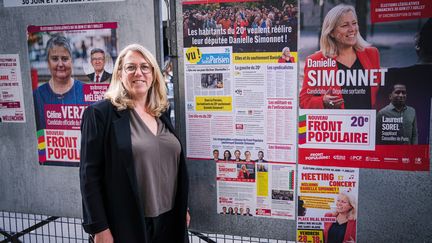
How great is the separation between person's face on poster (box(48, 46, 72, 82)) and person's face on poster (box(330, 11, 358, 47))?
6.67 ft

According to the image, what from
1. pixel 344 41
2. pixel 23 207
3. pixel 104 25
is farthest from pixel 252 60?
pixel 23 207

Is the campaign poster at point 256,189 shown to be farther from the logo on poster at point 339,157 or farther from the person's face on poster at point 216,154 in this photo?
the logo on poster at point 339,157

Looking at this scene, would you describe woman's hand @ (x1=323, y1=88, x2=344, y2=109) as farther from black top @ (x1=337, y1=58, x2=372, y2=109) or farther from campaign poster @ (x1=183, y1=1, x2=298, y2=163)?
campaign poster @ (x1=183, y1=1, x2=298, y2=163)

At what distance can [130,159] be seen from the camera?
92.7 inches

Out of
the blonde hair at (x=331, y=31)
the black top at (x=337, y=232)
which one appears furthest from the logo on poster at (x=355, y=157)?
the blonde hair at (x=331, y=31)

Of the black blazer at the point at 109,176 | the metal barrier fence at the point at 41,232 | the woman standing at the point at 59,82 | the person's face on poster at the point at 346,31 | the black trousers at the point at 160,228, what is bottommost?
the metal barrier fence at the point at 41,232

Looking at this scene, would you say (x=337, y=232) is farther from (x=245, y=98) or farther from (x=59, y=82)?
(x=59, y=82)

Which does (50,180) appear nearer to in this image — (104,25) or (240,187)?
(104,25)

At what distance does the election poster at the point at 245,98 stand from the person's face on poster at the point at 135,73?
51 cm

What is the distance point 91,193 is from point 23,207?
59.8 inches

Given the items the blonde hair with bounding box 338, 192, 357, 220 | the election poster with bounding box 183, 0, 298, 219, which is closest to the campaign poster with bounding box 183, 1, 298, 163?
the election poster with bounding box 183, 0, 298, 219

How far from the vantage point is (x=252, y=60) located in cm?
277

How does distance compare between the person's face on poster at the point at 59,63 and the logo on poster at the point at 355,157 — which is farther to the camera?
the person's face on poster at the point at 59,63

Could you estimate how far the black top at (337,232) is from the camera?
2785mm
